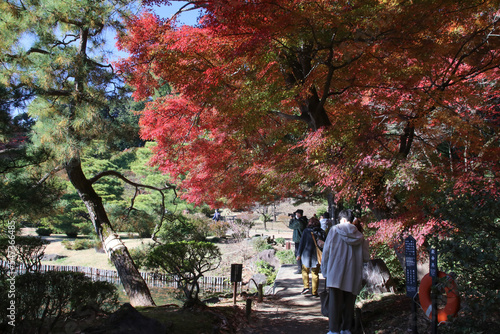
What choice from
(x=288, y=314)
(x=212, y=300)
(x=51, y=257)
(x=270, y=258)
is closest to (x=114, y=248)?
(x=212, y=300)

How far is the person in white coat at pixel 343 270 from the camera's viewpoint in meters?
3.59

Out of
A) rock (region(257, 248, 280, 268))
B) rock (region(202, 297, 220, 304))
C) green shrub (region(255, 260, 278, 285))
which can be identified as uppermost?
rock (region(257, 248, 280, 268))

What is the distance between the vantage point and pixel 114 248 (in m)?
6.42

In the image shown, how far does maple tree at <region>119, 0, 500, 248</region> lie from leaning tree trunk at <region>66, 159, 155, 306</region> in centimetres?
161

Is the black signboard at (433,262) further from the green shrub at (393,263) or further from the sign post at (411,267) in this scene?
the green shrub at (393,263)

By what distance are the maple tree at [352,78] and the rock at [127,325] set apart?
9.61 feet

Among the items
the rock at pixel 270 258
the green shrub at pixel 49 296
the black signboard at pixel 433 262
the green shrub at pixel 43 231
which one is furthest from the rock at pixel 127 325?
the green shrub at pixel 43 231

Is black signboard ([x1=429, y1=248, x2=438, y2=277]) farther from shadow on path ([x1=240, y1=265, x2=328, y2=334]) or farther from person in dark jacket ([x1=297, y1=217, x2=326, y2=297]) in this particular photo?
person in dark jacket ([x1=297, y1=217, x2=326, y2=297])

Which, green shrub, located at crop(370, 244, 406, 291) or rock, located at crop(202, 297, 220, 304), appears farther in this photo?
rock, located at crop(202, 297, 220, 304)

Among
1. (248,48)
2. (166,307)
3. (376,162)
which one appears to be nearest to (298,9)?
(248,48)

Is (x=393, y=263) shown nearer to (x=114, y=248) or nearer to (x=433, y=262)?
(x=433, y=262)

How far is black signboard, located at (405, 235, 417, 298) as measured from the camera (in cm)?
324

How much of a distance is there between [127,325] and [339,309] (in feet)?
6.95

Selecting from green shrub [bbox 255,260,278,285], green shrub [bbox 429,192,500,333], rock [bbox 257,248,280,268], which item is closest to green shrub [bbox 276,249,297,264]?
rock [bbox 257,248,280,268]
